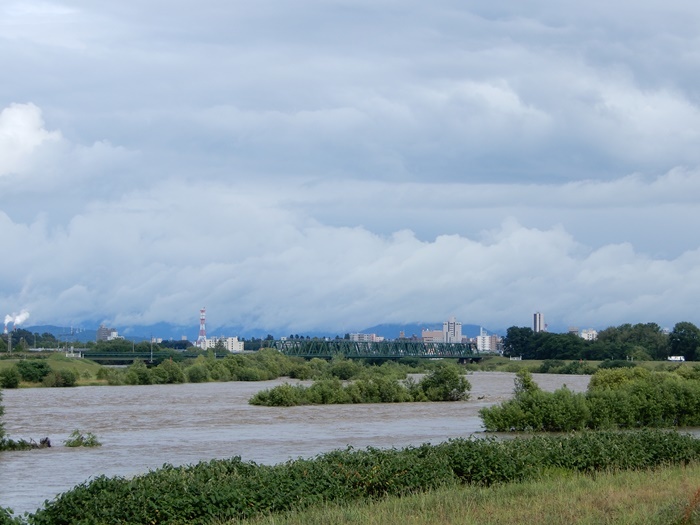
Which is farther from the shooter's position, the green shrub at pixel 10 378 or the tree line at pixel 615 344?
the tree line at pixel 615 344

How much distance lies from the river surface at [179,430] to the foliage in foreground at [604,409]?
371 centimetres

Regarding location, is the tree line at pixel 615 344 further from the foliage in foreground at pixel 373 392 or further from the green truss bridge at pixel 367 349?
the foliage in foreground at pixel 373 392

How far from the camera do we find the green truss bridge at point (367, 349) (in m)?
150

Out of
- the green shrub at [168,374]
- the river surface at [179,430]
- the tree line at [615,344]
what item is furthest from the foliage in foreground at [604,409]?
the tree line at [615,344]

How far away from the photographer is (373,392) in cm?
7338

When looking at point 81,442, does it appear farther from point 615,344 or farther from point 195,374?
point 615,344

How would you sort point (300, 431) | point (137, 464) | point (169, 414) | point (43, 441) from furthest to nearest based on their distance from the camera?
point (169, 414) < point (300, 431) < point (43, 441) < point (137, 464)

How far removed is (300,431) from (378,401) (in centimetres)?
2521

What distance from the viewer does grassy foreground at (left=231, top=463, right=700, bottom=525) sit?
15367mm

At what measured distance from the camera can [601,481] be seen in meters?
20.4

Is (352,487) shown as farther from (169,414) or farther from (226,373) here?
(226,373)

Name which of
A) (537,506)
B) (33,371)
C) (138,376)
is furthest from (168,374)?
(537,506)

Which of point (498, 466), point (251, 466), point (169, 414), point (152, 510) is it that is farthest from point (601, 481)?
point (169, 414)

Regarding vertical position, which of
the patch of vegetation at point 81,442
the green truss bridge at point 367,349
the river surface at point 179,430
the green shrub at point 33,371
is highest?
the green truss bridge at point 367,349
